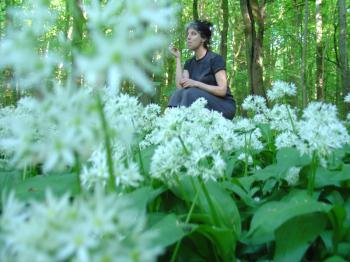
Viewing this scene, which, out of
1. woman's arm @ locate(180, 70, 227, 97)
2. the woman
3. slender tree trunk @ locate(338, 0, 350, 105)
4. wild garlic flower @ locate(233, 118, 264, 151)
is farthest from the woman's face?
slender tree trunk @ locate(338, 0, 350, 105)

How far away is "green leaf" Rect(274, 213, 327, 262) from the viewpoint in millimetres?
1687

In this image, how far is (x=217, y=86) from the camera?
20.0 ft

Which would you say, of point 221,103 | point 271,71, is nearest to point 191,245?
point 221,103

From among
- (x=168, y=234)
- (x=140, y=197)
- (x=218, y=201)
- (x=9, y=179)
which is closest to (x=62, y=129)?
(x=168, y=234)

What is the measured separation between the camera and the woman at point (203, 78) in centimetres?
587

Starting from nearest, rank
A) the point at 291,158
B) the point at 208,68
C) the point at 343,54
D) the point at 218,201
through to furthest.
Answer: the point at 218,201 < the point at 291,158 < the point at 208,68 < the point at 343,54

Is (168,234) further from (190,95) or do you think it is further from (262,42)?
(262,42)

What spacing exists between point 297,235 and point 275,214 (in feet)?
0.45

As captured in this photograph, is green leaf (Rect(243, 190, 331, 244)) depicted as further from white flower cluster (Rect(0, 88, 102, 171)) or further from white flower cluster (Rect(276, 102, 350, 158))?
white flower cluster (Rect(0, 88, 102, 171))

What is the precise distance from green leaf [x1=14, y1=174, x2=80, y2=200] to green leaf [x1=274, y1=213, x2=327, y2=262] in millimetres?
803

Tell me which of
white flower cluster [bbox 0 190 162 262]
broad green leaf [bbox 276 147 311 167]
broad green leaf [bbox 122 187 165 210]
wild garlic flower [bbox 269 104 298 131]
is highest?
white flower cluster [bbox 0 190 162 262]

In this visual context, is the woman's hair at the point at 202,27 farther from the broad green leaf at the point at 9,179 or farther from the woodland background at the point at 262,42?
the broad green leaf at the point at 9,179

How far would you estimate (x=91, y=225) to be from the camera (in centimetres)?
82

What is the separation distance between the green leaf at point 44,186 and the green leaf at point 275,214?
709 millimetres
